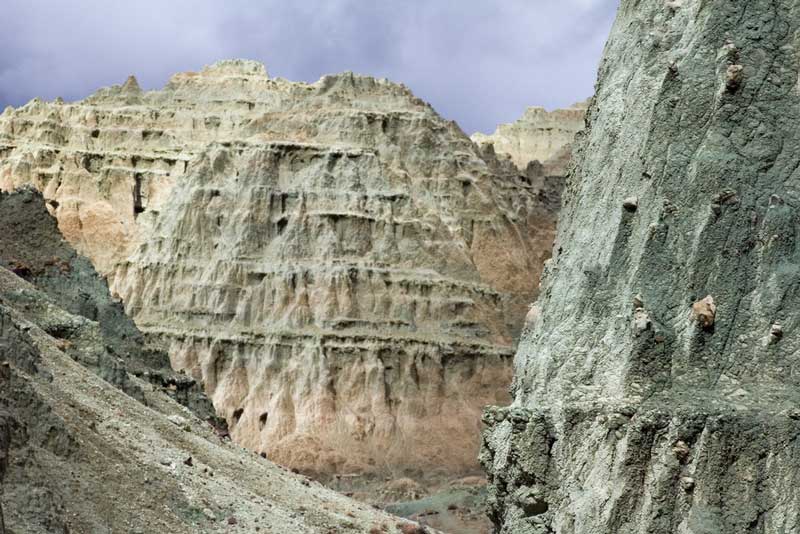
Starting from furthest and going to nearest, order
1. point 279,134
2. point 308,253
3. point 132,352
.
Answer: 1. point 279,134
2. point 308,253
3. point 132,352

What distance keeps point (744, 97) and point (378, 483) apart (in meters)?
48.7

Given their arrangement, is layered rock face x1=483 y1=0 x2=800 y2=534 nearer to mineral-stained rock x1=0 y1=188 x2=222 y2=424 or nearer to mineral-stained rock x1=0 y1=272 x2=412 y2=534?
mineral-stained rock x1=0 y1=272 x2=412 y2=534

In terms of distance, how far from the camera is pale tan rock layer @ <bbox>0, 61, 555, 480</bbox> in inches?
2734

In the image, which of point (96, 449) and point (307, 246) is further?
point (307, 246)

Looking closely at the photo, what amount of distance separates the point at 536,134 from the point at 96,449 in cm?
11365

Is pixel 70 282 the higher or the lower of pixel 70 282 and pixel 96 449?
the higher

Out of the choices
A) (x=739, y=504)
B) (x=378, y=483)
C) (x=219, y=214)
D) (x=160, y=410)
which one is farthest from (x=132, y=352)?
(x=219, y=214)

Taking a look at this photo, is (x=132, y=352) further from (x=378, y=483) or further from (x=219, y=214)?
(x=219, y=214)

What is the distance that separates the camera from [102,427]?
25391mm

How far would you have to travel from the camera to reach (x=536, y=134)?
438 ft

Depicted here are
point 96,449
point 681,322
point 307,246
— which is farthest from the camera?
point 307,246

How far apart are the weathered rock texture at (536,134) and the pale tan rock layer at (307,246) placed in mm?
41513

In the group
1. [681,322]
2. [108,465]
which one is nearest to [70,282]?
[108,465]

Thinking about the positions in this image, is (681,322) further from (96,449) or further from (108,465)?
(96,449)
